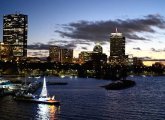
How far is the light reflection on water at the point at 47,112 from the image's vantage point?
69375mm

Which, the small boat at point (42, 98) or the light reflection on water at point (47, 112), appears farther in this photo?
the small boat at point (42, 98)

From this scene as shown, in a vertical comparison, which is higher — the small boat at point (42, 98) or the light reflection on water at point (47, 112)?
the small boat at point (42, 98)

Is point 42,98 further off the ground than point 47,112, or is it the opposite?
point 42,98

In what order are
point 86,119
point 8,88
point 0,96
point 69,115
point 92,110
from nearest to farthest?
point 86,119, point 69,115, point 92,110, point 0,96, point 8,88

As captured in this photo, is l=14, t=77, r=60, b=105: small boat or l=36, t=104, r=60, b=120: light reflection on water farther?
l=14, t=77, r=60, b=105: small boat

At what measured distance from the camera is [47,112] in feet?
247

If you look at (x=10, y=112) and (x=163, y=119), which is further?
(x=10, y=112)

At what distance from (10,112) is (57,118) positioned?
10.7 m

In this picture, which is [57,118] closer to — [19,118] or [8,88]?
[19,118]

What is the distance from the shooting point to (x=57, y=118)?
223ft

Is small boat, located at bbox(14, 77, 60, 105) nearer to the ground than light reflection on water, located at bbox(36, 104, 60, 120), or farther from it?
farther from it

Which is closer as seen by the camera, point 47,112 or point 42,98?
point 47,112

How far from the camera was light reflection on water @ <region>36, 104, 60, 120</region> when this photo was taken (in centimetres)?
6938

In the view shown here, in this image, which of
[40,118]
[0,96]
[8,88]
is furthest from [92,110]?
[8,88]
